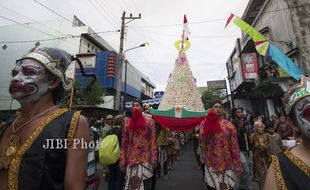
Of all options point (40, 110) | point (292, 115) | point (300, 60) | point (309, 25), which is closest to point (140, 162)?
point (40, 110)

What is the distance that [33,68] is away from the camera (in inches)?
55.1

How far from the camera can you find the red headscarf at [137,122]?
3.59 metres

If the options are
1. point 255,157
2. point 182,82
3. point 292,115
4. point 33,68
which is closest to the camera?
point 292,115

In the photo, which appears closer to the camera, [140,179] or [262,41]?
[140,179]

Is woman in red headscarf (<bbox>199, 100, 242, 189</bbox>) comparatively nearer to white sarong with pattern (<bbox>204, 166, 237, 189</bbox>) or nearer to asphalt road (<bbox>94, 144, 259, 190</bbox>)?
white sarong with pattern (<bbox>204, 166, 237, 189</bbox>)

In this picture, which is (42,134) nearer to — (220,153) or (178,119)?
(220,153)

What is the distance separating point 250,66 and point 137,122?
46.7ft

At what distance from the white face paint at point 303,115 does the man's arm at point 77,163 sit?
125 cm

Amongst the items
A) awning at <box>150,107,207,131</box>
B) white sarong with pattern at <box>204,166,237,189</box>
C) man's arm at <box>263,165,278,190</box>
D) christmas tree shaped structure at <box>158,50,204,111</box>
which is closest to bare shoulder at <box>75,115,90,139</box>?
man's arm at <box>263,165,278,190</box>

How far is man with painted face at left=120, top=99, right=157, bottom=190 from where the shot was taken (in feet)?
11.2

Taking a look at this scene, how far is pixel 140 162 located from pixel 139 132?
48 cm

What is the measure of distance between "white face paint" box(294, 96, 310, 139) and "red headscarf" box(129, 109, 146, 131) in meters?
2.62

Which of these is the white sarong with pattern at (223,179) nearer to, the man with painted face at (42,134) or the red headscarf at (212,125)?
the red headscarf at (212,125)

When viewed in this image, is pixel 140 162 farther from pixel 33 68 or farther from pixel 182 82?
pixel 182 82
